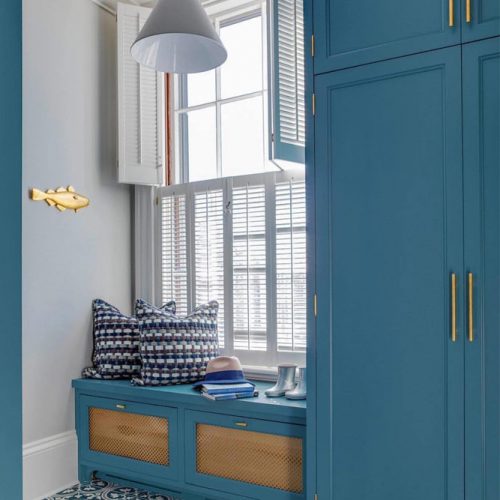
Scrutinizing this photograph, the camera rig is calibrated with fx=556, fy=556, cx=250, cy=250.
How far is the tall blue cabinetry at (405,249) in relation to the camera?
6.07 ft

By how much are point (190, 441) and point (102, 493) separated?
0.64 m

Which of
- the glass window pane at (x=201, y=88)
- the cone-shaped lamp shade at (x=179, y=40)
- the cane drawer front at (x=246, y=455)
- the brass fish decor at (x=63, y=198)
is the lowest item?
the cane drawer front at (x=246, y=455)

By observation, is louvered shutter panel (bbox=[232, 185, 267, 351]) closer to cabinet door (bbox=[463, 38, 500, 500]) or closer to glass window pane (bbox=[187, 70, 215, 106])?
glass window pane (bbox=[187, 70, 215, 106])

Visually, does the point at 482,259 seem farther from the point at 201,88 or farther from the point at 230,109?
the point at 201,88

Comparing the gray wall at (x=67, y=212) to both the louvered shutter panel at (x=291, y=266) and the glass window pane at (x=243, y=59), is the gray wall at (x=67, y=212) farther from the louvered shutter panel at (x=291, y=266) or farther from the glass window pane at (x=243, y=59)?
the louvered shutter panel at (x=291, y=266)

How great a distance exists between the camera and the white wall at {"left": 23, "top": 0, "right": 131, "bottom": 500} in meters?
2.91

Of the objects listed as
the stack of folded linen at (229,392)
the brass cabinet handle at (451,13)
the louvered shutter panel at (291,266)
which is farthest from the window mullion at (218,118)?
the brass cabinet handle at (451,13)

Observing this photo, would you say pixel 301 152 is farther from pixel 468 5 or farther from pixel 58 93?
pixel 58 93

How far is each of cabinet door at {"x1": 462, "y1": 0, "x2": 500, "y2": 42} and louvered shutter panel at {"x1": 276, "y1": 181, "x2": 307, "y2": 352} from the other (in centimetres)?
122

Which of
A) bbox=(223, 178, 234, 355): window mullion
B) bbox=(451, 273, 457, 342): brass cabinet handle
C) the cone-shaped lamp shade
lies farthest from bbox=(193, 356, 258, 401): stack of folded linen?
the cone-shaped lamp shade

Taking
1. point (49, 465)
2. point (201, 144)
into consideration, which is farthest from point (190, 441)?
point (201, 144)

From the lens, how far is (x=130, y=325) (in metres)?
3.11

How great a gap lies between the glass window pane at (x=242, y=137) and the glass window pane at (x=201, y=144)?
0.28 feet

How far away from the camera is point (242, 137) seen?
128 inches
